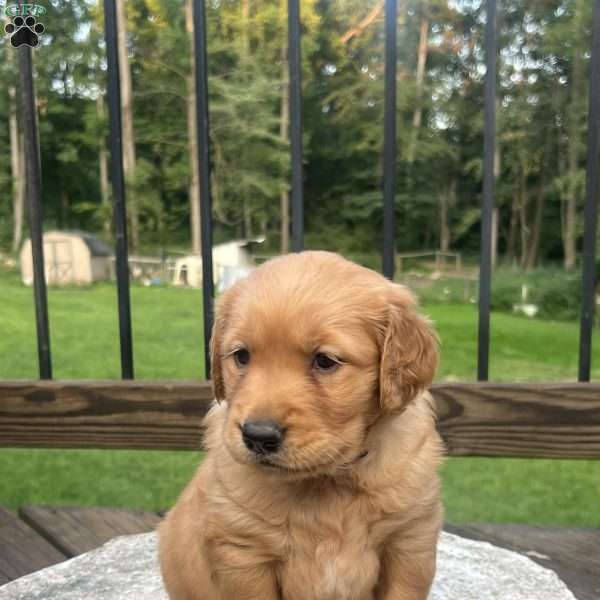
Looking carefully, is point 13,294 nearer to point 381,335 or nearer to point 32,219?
point 32,219

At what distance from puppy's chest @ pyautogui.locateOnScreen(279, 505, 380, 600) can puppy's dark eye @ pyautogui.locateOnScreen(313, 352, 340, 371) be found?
292 millimetres

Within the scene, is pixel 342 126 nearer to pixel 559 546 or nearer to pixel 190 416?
pixel 190 416

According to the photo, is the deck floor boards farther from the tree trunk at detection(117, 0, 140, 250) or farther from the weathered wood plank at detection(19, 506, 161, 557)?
the tree trunk at detection(117, 0, 140, 250)

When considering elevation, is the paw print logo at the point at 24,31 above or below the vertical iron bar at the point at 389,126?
above

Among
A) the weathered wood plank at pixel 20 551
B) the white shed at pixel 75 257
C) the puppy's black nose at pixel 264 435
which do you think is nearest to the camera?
the puppy's black nose at pixel 264 435

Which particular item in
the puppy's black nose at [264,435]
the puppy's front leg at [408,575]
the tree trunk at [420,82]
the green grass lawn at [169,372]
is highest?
the tree trunk at [420,82]

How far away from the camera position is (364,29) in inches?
319

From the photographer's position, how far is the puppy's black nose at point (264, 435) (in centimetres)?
122

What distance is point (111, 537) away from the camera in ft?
7.25

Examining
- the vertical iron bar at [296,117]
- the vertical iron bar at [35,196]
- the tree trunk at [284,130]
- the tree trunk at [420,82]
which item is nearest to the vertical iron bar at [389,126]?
the vertical iron bar at [296,117]

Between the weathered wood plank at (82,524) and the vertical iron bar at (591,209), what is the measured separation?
143 cm

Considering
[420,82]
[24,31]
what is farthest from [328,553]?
A: [420,82]

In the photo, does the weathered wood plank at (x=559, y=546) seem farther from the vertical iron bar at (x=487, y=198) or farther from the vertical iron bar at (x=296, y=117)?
the vertical iron bar at (x=296, y=117)

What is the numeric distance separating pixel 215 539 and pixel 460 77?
27.9 ft
